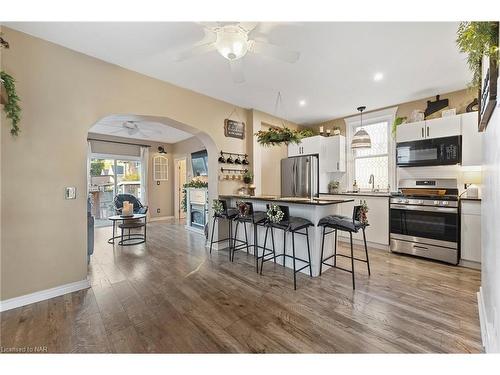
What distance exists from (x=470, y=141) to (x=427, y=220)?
129 cm

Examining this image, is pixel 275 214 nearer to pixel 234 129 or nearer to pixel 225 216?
pixel 225 216

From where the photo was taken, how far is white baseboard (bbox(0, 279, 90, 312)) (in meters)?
2.12

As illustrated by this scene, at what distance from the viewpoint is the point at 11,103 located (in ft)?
6.72

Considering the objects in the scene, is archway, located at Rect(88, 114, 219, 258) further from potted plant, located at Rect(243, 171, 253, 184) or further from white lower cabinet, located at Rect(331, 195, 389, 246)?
white lower cabinet, located at Rect(331, 195, 389, 246)

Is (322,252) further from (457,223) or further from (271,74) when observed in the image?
(271,74)

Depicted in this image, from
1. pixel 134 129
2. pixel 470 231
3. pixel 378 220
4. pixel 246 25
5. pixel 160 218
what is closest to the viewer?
pixel 246 25

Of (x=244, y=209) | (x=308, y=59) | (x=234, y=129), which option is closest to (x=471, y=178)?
(x=308, y=59)

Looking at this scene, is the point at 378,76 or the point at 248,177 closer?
the point at 378,76

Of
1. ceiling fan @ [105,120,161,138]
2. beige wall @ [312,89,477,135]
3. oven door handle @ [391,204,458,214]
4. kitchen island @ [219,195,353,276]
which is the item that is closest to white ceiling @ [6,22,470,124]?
beige wall @ [312,89,477,135]

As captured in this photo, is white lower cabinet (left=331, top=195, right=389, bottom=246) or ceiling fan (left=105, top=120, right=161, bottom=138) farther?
ceiling fan (left=105, top=120, right=161, bottom=138)

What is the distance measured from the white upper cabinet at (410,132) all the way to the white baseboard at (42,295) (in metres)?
5.12

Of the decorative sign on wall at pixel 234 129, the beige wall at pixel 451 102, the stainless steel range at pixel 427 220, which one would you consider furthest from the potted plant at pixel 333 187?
the decorative sign on wall at pixel 234 129

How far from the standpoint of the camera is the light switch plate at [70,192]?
8.04 ft

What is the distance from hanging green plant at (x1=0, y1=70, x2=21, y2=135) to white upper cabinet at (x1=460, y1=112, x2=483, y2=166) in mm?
5444
